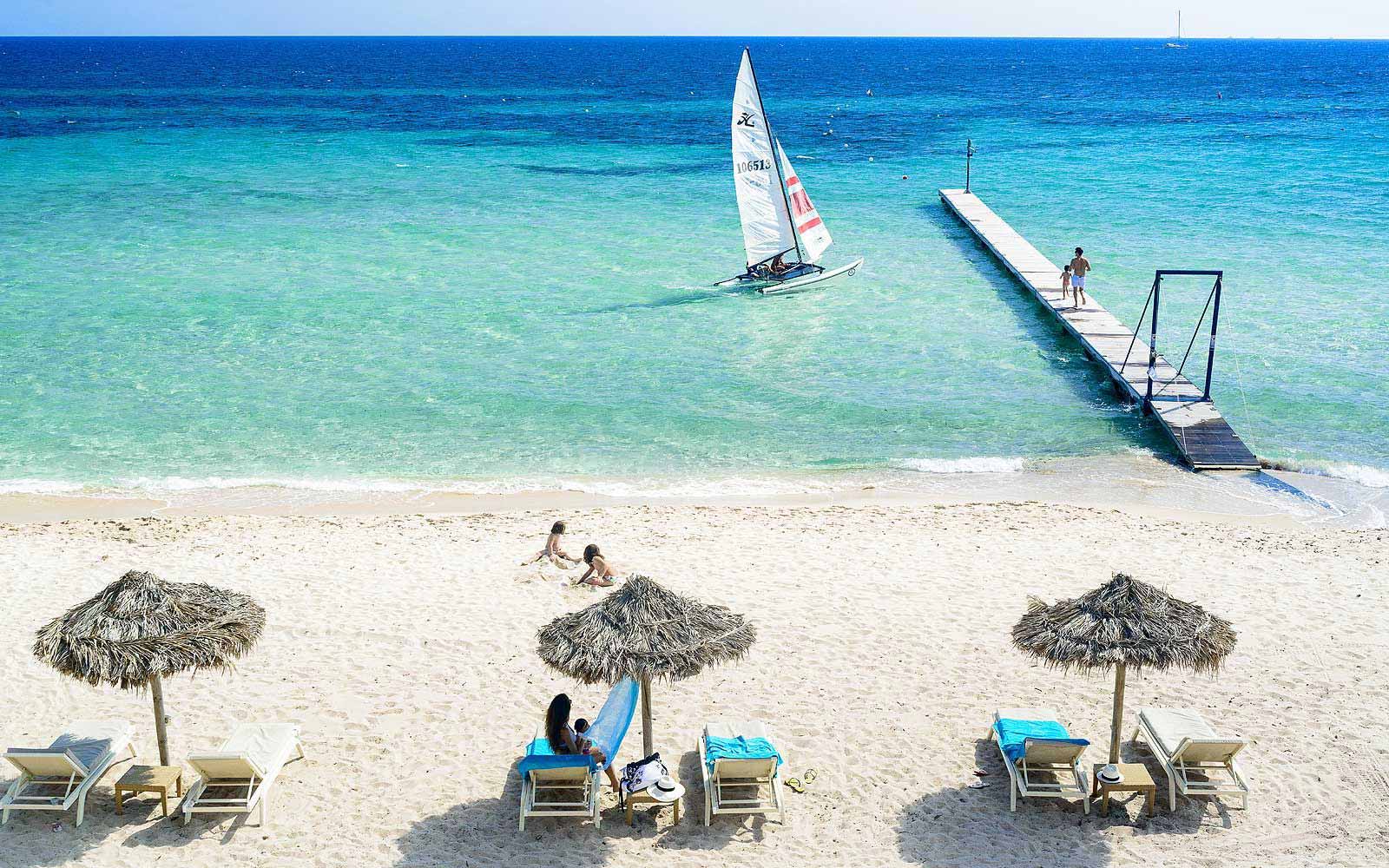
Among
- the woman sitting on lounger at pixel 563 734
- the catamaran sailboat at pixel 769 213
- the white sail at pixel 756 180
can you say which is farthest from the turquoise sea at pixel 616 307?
the woman sitting on lounger at pixel 563 734

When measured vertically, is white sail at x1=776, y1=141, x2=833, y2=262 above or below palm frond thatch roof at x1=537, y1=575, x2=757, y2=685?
above

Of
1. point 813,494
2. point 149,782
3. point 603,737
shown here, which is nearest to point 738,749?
point 603,737

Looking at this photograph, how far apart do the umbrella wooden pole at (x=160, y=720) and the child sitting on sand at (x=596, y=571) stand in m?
4.89

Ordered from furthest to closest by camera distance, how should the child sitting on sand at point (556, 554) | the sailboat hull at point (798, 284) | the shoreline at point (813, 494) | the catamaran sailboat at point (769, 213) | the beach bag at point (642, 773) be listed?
1. the sailboat hull at point (798, 284)
2. the catamaran sailboat at point (769, 213)
3. the shoreline at point (813, 494)
4. the child sitting on sand at point (556, 554)
5. the beach bag at point (642, 773)

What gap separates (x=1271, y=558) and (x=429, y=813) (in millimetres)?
10392

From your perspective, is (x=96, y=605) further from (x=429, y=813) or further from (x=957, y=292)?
(x=957, y=292)

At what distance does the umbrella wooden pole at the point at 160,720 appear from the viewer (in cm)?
874

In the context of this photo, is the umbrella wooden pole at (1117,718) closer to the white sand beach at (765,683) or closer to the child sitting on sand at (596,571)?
the white sand beach at (765,683)

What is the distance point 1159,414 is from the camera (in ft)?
61.6

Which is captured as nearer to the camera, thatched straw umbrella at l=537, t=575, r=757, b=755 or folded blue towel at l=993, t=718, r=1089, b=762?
thatched straw umbrella at l=537, t=575, r=757, b=755

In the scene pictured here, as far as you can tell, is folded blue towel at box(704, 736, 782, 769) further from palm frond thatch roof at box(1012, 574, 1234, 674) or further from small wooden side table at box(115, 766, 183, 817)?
small wooden side table at box(115, 766, 183, 817)

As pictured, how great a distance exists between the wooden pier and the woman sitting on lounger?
12.2 metres

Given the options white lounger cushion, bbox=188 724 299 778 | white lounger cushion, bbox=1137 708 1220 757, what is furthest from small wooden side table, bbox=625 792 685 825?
white lounger cushion, bbox=1137 708 1220 757

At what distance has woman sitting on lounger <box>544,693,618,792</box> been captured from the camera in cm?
859
